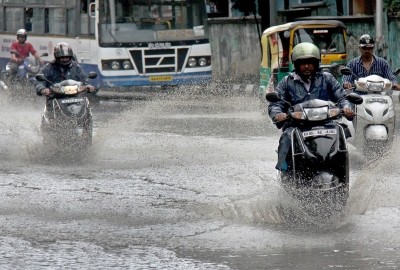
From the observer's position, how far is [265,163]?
1475 cm

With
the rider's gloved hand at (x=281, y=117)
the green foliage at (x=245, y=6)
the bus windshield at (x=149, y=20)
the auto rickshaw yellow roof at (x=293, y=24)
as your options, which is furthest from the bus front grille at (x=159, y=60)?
the rider's gloved hand at (x=281, y=117)

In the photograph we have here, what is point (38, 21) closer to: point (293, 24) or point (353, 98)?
point (293, 24)

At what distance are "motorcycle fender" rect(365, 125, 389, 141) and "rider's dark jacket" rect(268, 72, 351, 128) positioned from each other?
3.85 metres

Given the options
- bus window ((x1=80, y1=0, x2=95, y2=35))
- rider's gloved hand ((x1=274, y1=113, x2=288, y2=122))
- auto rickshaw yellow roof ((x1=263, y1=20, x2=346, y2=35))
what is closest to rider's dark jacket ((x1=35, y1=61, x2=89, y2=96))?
rider's gloved hand ((x1=274, y1=113, x2=288, y2=122))

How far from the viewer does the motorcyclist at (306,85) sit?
1035 centimetres

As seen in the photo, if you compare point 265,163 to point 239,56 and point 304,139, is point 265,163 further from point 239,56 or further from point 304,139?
point 239,56

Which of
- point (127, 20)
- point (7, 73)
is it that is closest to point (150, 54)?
point (127, 20)

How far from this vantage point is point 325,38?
24.6 meters

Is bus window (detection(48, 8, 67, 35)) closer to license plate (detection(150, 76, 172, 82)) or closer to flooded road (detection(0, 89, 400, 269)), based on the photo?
license plate (detection(150, 76, 172, 82))

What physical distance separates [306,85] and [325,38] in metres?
14.2

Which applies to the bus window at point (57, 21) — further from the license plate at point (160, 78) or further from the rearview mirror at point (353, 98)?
the rearview mirror at point (353, 98)

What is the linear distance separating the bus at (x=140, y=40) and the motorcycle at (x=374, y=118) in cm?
1307

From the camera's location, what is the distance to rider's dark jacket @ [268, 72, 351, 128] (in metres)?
10.5

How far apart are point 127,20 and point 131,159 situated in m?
12.3
